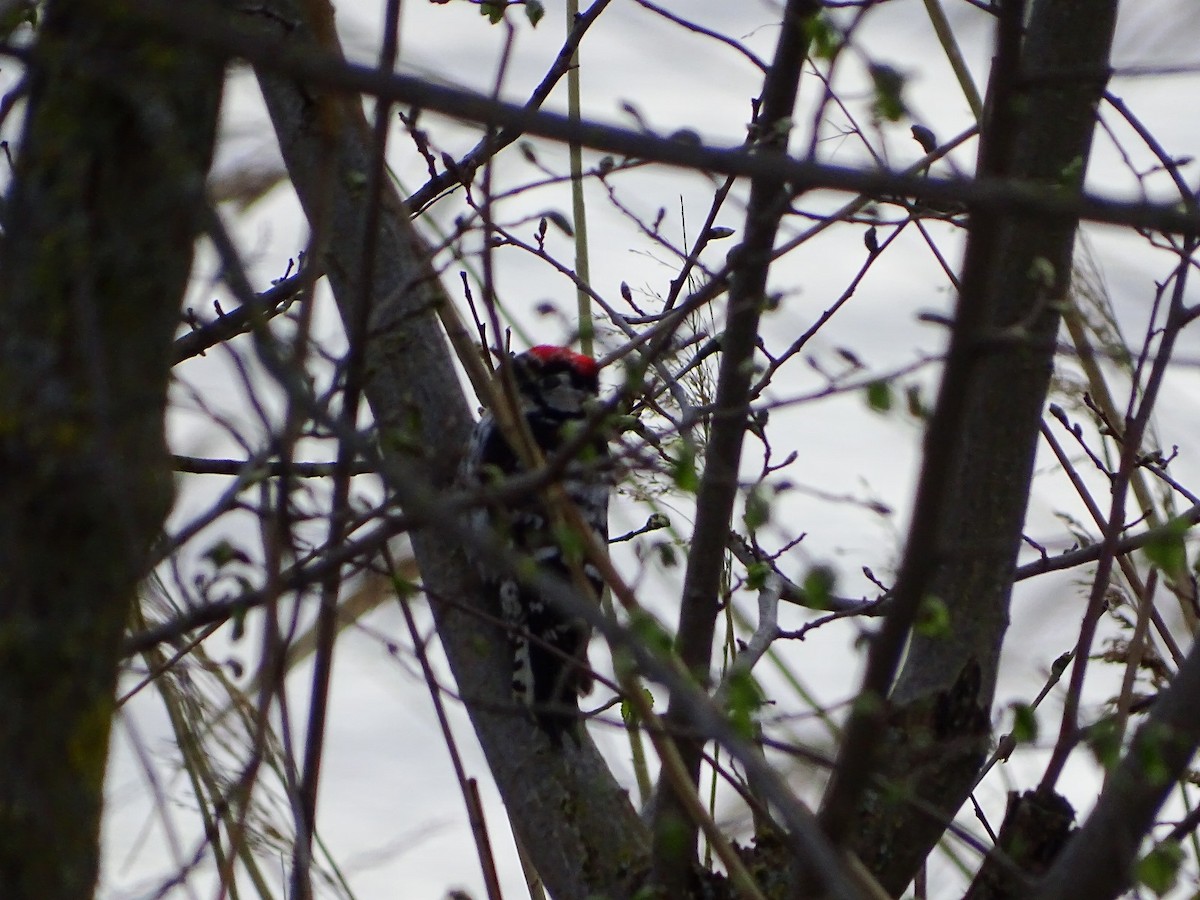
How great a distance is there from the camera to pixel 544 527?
11.7 feet

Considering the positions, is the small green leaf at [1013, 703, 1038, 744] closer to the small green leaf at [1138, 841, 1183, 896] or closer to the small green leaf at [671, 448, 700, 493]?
the small green leaf at [1138, 841, 1183, 896]

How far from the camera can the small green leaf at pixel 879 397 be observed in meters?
1.48

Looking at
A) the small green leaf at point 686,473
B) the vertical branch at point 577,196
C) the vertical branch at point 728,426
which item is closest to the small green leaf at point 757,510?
the small green leaf at point 686,473

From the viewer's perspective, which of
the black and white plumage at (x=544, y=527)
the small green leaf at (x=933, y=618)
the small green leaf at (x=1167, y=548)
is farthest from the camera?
the black and white plumage at (x=544, y=527)

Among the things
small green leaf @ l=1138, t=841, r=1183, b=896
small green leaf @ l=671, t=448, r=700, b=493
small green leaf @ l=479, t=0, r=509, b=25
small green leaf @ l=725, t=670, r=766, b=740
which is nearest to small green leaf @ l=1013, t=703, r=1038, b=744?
small green leaf @ l=1138, t=841, r=1183, b=896

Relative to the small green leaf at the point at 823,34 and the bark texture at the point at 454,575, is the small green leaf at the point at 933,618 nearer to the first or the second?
the small green leaf at the point at 823,34

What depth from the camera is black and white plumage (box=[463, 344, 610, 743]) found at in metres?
2.58

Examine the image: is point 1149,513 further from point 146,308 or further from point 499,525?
point 146,308

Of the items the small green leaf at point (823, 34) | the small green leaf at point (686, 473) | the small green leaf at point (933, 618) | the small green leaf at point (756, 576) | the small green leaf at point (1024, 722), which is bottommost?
the small green leaf at point (1024, 722)

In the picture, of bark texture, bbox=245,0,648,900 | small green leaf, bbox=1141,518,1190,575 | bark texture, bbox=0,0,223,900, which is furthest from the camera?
bark texture, bbox=245,0,648,900

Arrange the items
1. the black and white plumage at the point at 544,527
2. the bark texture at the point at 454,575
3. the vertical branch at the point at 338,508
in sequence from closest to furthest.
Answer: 1. the vertical branch at the point at 338,508
2. the bark texture at the point at 454,575
3. the black and white plumage at the point at 544,527

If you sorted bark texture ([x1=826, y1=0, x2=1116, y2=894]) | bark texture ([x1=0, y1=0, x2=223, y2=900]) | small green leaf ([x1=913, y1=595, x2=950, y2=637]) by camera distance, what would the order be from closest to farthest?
bark texture ([x1=0, y1=0, x2=223, y2=900]) < small green leaf ([x1=913, y1=595, x2=950, y2=637]) < bark texture ([x1=826, y1=0, x2=1116, y2=894])

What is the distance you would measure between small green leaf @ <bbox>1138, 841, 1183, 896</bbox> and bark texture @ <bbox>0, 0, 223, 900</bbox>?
0.96 meters

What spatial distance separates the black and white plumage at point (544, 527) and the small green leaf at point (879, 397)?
46cm
